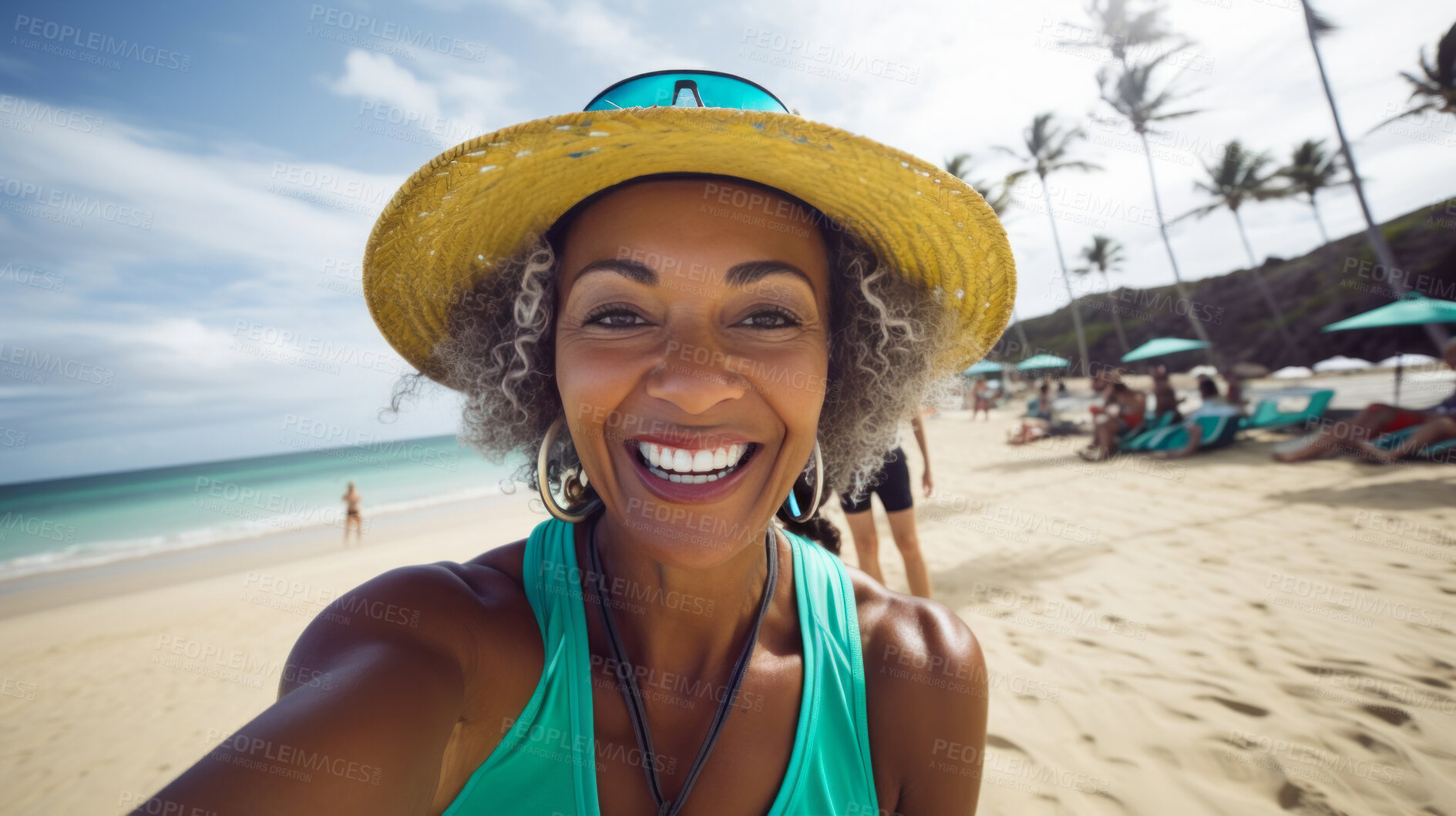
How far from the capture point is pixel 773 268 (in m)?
1.49

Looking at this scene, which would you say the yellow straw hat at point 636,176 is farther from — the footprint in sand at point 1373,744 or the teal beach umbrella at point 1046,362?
the teal beach umbrella at point 1046,362

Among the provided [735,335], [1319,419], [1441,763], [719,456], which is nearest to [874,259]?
[735,335]

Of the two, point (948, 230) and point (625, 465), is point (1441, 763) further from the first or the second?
point (625, 465)

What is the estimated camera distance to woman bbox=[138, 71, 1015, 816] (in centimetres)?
128

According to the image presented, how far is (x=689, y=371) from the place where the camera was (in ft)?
4.64

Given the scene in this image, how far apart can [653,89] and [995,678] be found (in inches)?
143

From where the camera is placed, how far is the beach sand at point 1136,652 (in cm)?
255

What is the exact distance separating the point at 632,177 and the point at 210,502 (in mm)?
41761

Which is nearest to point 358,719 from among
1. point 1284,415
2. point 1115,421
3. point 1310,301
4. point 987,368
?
point 1115,421

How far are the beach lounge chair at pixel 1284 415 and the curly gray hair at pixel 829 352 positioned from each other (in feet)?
40.2

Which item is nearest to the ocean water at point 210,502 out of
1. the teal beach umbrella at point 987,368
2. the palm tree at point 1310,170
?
the teal beach umbrella at point 987,368

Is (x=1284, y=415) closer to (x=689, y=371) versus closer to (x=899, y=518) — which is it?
(x=899, y=518)

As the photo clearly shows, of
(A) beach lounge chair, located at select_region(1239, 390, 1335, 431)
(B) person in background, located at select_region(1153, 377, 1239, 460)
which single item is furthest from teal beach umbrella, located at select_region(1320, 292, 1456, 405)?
(B) person in background, located at select_region(1153, 377, 1239, 460)

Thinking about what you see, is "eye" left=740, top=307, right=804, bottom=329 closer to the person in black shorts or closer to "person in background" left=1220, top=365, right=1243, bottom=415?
the person in black shorts
